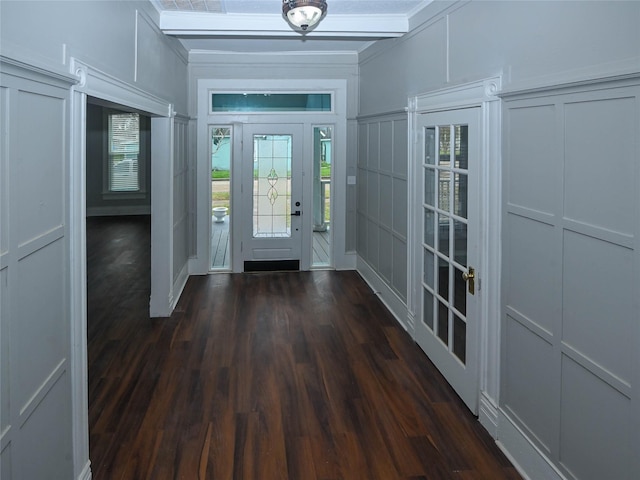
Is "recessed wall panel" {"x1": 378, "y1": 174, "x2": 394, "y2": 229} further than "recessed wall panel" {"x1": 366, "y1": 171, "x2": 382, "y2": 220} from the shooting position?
No

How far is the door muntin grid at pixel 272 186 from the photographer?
7.43m

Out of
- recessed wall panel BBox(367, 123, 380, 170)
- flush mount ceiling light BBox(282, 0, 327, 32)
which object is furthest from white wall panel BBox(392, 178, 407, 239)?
flush mount ceiling light BBox(282, 0, 327, 32)

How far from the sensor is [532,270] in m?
2.76

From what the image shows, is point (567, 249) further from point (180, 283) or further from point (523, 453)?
point (180, 283)

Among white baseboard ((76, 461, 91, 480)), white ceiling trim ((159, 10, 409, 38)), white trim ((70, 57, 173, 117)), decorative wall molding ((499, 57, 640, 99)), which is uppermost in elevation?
white ceiling trim ((159, 10, 409, 38))

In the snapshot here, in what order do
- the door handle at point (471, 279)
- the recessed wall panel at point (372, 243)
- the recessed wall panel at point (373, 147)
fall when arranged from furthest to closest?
the recessed wall panel at point (372, 243)
the recessed wall panel at point (373, 147)
the door handle at point (471, 279)

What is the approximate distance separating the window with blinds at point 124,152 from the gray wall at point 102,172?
140 mm

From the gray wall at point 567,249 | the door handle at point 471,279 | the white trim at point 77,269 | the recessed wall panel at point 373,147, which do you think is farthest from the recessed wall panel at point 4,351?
the recessed wall panel at point 373,147

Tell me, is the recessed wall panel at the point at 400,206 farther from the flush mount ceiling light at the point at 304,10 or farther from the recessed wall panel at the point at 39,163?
the recessed wall panel at the point at 39,163

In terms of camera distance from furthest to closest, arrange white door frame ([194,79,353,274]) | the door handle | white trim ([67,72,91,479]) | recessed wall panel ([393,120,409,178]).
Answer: white door frame ([194,79,353,274]), recessed wall panel ([393,120,409,178]), the door handle, white trim ([67,72,91,479])

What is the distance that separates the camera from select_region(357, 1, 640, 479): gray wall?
6.68ft

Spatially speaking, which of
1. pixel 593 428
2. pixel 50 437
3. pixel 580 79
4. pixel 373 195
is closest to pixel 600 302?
pixel 593 428

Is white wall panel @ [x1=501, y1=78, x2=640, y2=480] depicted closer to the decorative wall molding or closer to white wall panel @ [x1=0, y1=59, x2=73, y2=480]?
the decorative wall molding

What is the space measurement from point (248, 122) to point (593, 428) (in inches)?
234
